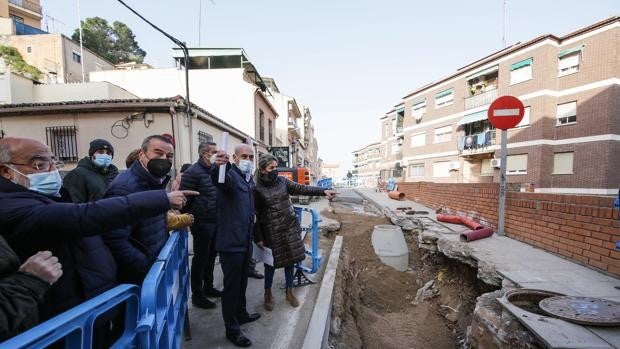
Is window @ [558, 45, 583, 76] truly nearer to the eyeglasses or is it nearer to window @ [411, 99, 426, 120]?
window @ [411, 99, 426, 120]

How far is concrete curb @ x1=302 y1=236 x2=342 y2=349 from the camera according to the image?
8.79 ft

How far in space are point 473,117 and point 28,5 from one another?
A: 153 feet

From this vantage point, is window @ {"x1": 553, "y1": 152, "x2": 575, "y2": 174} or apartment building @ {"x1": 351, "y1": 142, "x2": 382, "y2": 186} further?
apartment building @ {"x1": 351, "y1": 142, "x2": 382, "y2": 186}

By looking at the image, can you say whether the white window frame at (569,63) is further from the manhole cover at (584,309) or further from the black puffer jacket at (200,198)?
the black puffer jacket at (200,198)

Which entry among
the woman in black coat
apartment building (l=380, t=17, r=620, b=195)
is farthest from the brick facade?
apartment building (l=380, t=17, r=620, b=195)

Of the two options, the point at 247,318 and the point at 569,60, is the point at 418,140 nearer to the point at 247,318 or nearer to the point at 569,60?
the point at 569,60

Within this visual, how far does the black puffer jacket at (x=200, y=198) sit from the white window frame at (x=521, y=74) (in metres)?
21.9

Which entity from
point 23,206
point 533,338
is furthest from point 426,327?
point 23,206

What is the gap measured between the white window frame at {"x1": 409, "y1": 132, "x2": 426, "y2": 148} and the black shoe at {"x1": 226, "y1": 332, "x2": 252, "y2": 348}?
89.9 feet

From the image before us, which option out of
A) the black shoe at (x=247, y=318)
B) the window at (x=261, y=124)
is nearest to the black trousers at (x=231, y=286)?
the black shoe at (x=247, y=318)

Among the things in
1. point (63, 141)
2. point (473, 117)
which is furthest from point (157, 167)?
point (473, 117)

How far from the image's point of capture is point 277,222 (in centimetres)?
329

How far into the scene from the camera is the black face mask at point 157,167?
2.14 metres

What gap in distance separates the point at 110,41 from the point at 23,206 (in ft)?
154
